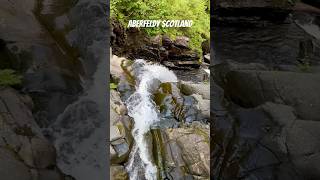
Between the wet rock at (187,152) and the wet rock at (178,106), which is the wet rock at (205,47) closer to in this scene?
the wet rock at (178,106)

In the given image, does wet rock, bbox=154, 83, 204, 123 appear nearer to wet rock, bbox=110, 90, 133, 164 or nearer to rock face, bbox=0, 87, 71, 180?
wet rock, bbox=110, 90, 133, 164

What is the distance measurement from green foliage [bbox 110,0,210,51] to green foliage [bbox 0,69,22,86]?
1.67m

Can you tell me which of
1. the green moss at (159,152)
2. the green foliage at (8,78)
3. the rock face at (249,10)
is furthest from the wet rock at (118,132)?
the rock face at (249,10)

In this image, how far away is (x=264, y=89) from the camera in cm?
266

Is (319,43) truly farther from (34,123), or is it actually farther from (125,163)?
(125,163)

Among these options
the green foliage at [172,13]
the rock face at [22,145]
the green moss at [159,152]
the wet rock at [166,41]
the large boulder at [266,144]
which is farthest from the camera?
the green moss at [159,152]

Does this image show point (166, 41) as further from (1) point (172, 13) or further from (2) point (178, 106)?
(2) point (178, 106)

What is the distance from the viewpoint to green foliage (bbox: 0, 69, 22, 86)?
252cm

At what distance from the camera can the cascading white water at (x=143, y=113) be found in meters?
4.32

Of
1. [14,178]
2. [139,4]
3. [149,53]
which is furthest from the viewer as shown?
[149,53]

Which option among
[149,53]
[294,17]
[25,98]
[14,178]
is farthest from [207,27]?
[14,178]

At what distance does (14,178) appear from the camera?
2480 mm

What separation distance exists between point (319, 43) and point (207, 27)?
1497mm

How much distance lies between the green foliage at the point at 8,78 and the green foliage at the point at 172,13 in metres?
1.67
